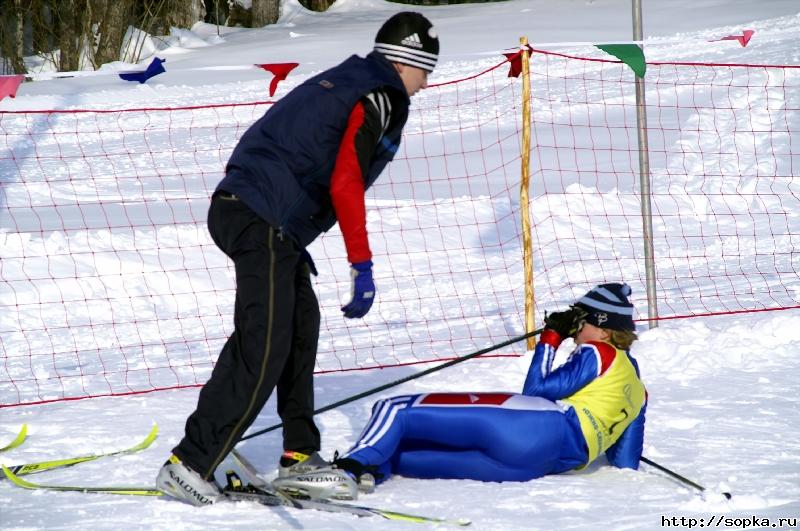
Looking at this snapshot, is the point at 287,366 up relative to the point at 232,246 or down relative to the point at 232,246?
down

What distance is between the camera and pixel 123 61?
19156mm

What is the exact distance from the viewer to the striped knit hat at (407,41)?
3.79 metres

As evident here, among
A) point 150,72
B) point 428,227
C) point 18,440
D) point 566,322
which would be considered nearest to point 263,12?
point 428,227

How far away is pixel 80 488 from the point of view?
4039mm

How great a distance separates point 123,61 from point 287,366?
1623 cm

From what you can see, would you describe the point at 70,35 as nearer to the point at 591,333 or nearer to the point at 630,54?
the point at 630,54

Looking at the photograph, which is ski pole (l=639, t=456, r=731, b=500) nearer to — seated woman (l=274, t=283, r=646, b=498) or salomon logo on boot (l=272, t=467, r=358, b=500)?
seated woman (l=274, t=283, r=646, b=498)

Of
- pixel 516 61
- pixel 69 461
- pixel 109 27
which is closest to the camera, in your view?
pixel 69 461

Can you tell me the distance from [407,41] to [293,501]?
5.35 feet

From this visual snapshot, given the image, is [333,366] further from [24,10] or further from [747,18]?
[24,10]

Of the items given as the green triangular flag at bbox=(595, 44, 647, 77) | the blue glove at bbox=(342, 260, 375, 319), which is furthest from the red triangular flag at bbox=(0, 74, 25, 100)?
the green triangular flag at bbox=(595, 44, 647, 77)

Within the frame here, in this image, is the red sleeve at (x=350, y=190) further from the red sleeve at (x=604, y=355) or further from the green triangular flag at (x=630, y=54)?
the green triangular flag at (x=630, y=54)

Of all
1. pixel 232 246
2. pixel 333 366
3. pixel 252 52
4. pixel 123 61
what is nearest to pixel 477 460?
pixel 232 246

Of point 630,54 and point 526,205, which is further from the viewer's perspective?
point 526,205
